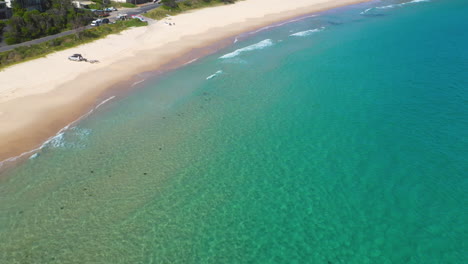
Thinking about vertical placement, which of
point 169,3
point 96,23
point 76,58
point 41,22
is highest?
point 169,3

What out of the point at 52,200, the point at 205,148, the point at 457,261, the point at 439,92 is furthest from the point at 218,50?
the point at 457,261

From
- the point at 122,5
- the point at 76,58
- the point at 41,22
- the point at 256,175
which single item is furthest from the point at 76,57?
the point at 122,5

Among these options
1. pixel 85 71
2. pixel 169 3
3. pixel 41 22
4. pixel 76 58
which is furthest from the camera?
pixel 169 3

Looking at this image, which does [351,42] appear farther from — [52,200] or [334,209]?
[52,200]

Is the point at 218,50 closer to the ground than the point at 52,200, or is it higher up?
higher up

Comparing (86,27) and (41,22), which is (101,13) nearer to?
(86,27)

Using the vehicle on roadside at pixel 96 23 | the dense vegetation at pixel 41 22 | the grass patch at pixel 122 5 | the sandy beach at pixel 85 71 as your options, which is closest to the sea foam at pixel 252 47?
the sandy beach at pixel 85 71
